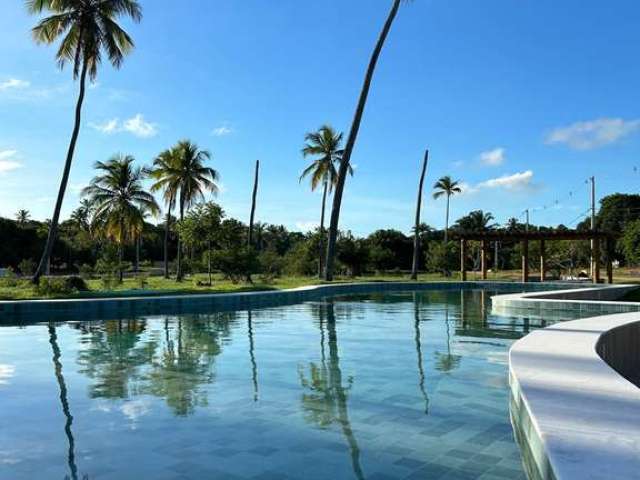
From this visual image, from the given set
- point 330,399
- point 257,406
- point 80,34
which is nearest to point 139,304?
point 257,406

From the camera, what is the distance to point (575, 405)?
12.7 ft

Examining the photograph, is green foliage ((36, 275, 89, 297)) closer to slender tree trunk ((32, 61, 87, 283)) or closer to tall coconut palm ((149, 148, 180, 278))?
slender tree trunk ((32, 61, 87, 283))

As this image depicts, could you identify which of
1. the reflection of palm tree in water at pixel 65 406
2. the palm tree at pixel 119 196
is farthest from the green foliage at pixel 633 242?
the reflection of palm tree in water at pixel 65 406

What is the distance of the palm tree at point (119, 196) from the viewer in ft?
108

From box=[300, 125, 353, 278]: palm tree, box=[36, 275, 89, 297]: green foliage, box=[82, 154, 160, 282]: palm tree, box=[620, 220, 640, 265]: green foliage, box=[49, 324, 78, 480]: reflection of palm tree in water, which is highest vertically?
box=[300, 125, 353, 278]: palm tree

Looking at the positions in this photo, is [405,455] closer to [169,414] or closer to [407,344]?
[169,414]

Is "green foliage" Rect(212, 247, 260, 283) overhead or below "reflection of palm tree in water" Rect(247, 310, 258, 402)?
overhead

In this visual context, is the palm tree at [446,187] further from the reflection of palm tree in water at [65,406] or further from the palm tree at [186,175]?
the reflection of palm tree in water at [65,406]

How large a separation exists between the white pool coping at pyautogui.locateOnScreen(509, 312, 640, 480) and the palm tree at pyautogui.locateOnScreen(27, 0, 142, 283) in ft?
59.5

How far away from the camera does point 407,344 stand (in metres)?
9.06

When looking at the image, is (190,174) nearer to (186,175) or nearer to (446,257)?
(186,175)

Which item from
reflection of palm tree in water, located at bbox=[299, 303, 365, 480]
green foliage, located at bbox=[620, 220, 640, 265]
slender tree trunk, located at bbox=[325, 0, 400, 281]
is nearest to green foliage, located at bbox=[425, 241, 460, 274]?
green foliage, located at bbox=[620, 220, 640, 265]

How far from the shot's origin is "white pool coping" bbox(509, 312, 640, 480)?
2.76 meters

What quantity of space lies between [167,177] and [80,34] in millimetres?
13592
